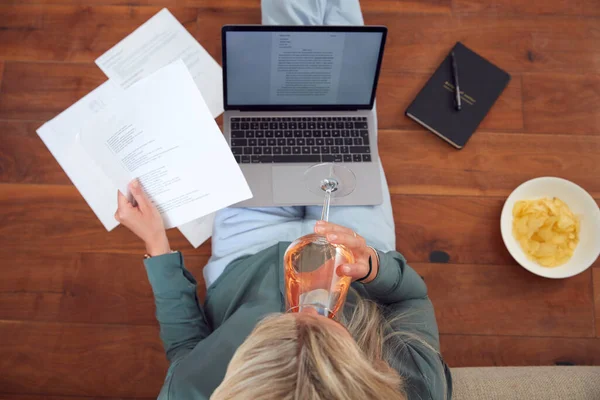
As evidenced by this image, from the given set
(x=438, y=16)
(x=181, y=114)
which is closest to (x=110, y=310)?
(x=181, y=114)

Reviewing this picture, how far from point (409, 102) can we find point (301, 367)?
0.80 meters

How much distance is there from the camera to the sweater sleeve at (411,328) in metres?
0.74

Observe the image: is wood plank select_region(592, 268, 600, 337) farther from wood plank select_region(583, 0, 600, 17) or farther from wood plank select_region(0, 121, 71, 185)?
wood plank select_region(0, 121, 71, 185)

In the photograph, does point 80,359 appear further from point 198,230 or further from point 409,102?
point 409,102

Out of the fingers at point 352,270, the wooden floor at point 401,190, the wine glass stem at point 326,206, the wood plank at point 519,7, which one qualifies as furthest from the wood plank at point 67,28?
the fingers at point 352,270

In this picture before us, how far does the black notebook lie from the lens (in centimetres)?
113

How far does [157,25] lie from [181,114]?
1.53 feet

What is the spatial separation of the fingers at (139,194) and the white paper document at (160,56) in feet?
1.19

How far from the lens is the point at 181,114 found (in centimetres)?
82

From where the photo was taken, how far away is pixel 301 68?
36.3 inches

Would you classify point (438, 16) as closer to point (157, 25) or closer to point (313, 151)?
point (313, 151)

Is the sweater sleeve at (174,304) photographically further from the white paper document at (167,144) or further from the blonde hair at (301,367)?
the blonde hair at (301,367)

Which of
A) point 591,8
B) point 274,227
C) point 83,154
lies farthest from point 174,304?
point 591,8

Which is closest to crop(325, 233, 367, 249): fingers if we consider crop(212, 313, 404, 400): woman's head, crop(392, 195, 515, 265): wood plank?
crop(212, 313, 404, 400): woman's head
